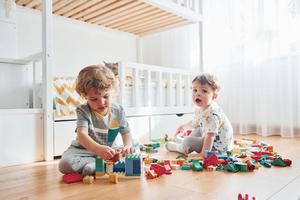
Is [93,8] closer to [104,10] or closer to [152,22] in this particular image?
[104,10]

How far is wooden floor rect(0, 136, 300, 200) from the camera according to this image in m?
0.67

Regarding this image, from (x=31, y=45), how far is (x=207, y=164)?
1.32m

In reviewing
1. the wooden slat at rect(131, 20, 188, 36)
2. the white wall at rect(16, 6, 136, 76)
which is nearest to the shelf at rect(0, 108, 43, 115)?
the white wall at rect(16, 6, 136, 76)

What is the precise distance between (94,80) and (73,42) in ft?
3.73

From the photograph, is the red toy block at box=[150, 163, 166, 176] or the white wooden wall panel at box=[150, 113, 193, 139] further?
the white wooden wall panel at box=[150, 113, 193, 139]

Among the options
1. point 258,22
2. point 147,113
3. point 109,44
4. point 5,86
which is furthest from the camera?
point 109,44

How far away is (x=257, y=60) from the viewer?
1.94m

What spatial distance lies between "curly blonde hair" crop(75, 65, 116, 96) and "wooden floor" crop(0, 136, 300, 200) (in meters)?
0.30

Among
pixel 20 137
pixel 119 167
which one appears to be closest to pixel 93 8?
pixel 20 137

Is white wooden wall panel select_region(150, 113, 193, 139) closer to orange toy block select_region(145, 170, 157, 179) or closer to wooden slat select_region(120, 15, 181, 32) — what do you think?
wooden slat select_region(120, 15, 181, 32)

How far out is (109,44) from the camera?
2.19m

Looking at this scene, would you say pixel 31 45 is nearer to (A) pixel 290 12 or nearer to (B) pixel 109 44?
(B) pixel 109 44

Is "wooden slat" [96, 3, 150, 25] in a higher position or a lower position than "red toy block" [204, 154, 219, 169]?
higher

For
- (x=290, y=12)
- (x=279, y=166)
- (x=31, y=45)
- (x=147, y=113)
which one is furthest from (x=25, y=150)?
(x=290, y=12)
